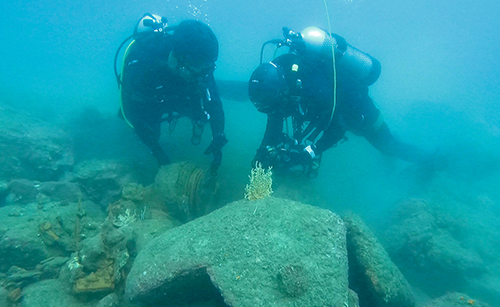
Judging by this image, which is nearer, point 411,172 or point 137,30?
point 137,30

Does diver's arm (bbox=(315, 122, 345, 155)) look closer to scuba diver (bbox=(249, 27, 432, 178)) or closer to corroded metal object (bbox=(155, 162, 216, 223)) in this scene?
scuba diver (bbox=(249, 27, 432, 178))

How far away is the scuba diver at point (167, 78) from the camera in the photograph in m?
5.44

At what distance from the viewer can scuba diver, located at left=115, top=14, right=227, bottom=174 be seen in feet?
17.9

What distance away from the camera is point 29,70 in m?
51.7

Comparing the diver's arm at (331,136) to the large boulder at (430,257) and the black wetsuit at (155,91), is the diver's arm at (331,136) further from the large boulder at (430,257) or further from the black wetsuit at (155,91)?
the large boulder at (430,257)

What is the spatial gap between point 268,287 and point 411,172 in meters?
11.8

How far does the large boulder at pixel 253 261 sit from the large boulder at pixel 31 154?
7.41 metres

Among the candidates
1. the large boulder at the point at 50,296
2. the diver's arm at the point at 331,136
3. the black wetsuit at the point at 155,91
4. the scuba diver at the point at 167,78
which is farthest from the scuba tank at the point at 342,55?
the large boulder at the point at 50,296

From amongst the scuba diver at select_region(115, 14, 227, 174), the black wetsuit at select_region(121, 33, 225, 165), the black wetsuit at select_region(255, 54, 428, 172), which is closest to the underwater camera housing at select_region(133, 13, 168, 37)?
the scuba diver at select_region(115, 14, 227, 174)

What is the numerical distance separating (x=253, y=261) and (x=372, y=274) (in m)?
1.69

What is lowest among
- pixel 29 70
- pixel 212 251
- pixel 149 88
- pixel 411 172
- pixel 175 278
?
pixel 29 70

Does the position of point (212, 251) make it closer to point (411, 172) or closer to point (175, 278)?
point (175, 278)

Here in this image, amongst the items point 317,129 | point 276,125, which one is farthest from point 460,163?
point 276,125

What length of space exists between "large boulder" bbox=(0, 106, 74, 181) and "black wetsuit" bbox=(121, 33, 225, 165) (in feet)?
14.3
